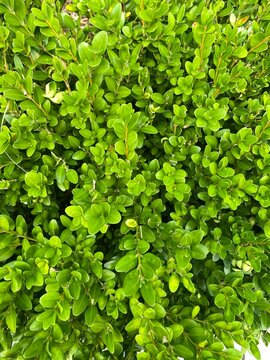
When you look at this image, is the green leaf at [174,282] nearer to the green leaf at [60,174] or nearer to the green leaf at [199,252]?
the green leaf at [199,252]

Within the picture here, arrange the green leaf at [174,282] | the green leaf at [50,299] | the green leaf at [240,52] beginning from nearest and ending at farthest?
the green leaf at [50,299]
the green leaf at [174,282]
the green leaf at [240,52]

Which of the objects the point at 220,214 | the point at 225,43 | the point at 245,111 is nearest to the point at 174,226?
the point at 220,214

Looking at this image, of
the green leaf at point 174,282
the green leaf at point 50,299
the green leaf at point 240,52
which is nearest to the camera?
the green leaf at point 50,299

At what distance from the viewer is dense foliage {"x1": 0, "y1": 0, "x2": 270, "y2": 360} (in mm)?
897

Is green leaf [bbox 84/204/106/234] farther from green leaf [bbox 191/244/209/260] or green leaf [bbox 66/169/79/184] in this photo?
→ green leaf [bbox 191/244/209/260]

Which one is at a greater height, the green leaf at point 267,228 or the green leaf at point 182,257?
the green leaf at point 267,228

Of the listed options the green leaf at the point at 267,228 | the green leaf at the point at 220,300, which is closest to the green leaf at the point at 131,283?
the green leaf at the point at 220,300

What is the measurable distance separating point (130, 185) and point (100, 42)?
34cm

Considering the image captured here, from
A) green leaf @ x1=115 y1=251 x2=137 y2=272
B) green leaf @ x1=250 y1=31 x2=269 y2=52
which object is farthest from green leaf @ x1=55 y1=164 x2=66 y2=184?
green leaf @ x1=250 y1=31 x2=269 y2=52

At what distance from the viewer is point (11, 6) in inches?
39.2

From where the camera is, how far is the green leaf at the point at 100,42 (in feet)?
3.03

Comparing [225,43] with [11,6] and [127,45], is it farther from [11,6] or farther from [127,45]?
[11,6]

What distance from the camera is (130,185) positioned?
3.08 ft

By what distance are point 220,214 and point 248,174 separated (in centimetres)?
14
